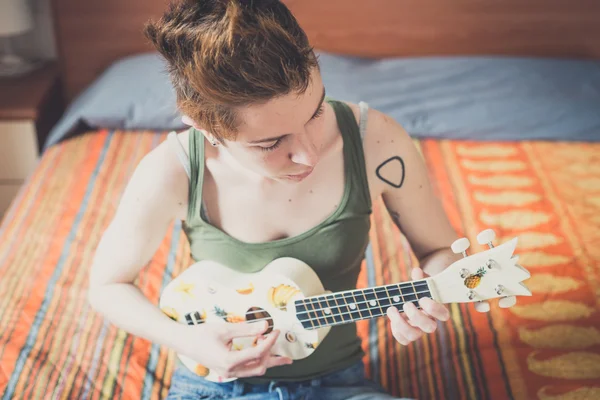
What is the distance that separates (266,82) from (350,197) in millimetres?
310

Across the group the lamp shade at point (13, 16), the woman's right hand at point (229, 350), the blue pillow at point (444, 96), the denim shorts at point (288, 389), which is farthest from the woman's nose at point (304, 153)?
the lamp shade at point (13, 16)

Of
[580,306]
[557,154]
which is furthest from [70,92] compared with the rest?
[580,306]

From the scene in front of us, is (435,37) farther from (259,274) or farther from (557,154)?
(259,274)

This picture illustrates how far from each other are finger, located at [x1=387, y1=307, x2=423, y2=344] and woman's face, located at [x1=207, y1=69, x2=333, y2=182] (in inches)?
9.2

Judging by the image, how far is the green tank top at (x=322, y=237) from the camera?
41.3 inches

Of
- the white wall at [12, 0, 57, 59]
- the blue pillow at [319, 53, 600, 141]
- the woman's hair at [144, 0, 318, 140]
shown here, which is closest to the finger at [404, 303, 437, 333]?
the woman's hair at [144, 0, 318, 140]

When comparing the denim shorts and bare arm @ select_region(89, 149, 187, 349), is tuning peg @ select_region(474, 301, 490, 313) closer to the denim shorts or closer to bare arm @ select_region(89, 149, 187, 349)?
the denim shorts

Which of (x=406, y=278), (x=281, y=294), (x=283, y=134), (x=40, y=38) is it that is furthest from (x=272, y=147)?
(x=40, y=38)

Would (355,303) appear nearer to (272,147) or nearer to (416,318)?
(416,318)

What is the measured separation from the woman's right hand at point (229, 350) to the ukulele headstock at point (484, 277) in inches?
10.5

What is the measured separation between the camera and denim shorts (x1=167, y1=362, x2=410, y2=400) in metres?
1.08

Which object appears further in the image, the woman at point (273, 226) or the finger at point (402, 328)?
the woman at point (273, 226)

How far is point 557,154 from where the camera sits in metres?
2.00

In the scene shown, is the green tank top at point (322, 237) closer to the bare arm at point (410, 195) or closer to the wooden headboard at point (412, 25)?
the bare arm at point (410, 195)
